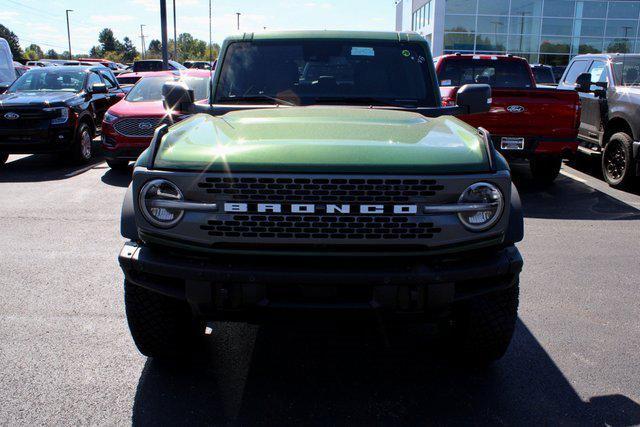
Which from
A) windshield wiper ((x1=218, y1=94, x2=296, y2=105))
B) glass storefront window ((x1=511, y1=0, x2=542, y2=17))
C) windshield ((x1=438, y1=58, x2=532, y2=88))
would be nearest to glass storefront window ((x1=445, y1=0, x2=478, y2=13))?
glass storefront window ((x1=511, y1=0, x2=542, y2=17))

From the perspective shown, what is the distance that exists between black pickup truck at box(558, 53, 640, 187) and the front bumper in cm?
693

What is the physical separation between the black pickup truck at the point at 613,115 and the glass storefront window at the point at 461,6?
28.6 m

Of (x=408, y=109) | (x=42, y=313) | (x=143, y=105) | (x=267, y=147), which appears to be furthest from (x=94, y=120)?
(x=267, y=147)

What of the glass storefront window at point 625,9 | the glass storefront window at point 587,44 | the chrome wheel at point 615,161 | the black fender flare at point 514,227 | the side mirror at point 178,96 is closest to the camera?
the black fender flare at point 514,227

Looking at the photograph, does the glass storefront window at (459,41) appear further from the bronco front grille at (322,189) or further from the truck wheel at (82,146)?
A: the bronco front grille at (322,189)

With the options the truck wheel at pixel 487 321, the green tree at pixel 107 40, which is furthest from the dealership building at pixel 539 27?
the green tree at pixel 107 40

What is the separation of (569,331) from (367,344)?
1.36 metres

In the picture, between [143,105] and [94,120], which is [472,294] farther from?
[94,120]

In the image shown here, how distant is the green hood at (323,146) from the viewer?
9.26ft

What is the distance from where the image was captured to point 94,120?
1219 centimetres

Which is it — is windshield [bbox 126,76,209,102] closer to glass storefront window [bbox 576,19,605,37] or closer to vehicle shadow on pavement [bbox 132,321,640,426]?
vehicle shadow on pavement [bbox 132,321,640,426]

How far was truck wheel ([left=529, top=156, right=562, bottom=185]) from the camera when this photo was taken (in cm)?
978

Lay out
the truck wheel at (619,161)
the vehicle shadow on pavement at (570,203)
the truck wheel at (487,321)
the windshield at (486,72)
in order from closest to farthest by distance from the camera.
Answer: the truck wheel at (487,321)
the vehicle shadow on pavement at (570,203)
the truck wheel at (619,161)
the windshield at (486,72)

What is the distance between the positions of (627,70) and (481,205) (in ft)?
26.8
